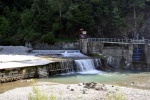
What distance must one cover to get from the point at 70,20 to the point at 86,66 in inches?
597

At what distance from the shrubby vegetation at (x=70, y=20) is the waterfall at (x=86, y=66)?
42.4ft

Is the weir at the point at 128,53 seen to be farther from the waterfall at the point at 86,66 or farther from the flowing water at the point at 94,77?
the waterfall at the point at 86,66

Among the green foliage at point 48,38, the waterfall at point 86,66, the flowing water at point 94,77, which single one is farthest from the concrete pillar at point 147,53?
the green foliage at point 48,38

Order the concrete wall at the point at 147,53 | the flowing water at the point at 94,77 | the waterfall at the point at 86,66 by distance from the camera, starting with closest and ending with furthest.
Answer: the flowing water at the point at 94,77 < the waterfall at the point at 86,66 < the concrete wall at the point at 147,53

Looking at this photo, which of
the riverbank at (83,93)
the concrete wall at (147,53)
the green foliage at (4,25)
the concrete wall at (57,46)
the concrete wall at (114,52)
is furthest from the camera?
the green foliage at (4,25)

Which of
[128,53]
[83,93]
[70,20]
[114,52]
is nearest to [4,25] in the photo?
[70,20]

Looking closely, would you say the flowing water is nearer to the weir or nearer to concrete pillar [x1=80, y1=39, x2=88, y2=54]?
the weir

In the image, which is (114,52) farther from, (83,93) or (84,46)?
(83,93)

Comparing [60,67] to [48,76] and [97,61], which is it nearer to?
[48,76]

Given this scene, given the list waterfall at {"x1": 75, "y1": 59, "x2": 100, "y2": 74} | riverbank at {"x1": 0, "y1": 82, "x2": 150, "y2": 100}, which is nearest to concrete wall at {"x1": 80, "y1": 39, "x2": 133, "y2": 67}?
waterfall at {"x1": 75, "y1": 59, "x2": 100, "y2": 74}

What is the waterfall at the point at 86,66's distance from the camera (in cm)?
3802

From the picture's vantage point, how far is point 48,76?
110 ft

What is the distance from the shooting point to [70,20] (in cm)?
5159

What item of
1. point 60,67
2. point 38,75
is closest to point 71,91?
point 38,75
